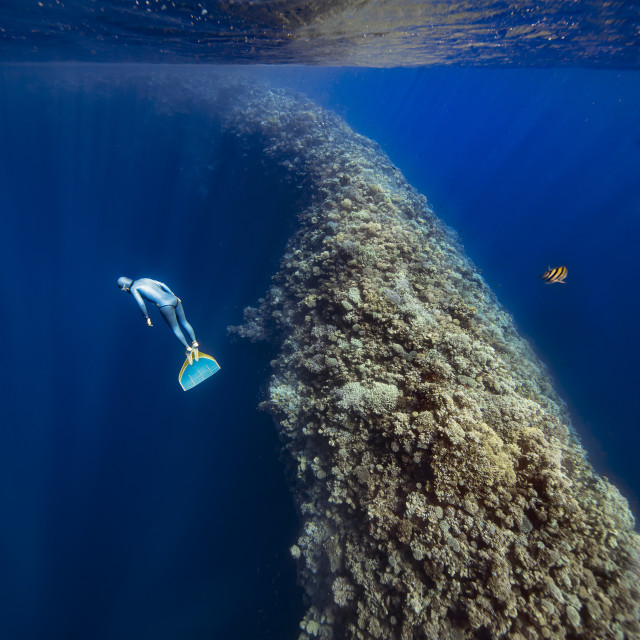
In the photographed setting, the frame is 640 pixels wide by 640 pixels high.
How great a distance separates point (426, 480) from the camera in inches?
171

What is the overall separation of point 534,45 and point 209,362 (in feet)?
93.6

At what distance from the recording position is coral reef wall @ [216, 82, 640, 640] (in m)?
3.42

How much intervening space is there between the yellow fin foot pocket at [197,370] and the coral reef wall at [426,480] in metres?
1.65

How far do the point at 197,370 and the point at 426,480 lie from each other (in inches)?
206

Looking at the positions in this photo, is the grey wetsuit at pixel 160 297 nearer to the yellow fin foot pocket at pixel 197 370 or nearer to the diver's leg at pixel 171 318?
the diver's leg at pixel 171 318

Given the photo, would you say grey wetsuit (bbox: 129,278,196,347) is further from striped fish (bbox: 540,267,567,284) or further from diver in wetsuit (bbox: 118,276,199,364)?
striped fish (bbox: 540,267,567,284)

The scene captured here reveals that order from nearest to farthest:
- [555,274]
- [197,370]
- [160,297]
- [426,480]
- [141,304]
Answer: [426,480]
[141,304]
[160,297]
[197,370]
[555,274]

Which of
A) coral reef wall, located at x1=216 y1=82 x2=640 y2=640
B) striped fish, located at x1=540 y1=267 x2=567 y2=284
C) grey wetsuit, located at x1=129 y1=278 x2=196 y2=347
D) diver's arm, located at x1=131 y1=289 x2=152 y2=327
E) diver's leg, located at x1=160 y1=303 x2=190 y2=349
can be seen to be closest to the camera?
coral reef wall, located at x1=216 y1=82 x2=640 y2=640

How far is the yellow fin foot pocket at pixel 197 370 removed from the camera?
22.1 feet

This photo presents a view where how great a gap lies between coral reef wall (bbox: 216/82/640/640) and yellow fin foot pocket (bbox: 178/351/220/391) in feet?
5.42

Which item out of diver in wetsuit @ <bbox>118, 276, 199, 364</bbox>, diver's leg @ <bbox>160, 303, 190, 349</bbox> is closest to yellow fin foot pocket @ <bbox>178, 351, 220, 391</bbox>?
diver in wetsuit @ <bbox>118, 276, 199, 364</bbox>

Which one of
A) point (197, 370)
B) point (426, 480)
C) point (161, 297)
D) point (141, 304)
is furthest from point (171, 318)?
point (426, 480)

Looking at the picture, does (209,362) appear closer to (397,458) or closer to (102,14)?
(397,458)

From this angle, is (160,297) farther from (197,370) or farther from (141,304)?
(197,370)
